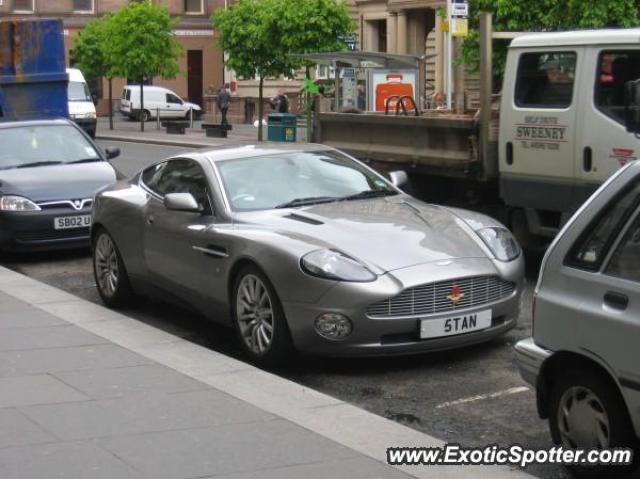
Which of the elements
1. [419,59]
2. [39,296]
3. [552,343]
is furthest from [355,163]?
[419,59]

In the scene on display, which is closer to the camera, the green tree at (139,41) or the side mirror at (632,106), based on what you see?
the side mirror at (632,106)

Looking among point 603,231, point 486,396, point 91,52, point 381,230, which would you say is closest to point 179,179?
point 381,230

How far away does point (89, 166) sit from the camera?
1383cm

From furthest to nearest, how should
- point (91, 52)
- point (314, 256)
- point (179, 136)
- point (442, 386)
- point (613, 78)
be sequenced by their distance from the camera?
point (91, 52)
point (179, 136)
point (613, 78)
point (314, 256)
point (442, 386)

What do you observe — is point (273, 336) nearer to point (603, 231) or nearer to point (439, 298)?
point (439, 298)

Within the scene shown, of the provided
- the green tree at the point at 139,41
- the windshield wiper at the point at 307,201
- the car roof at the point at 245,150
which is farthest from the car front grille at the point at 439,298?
the green tree at the point at 139,41

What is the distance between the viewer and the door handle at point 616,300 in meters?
5.07

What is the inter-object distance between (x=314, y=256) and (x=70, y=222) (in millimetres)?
5987

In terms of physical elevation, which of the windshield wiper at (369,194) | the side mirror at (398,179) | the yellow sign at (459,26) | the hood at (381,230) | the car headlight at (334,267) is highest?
the yellow sign at (459,26)

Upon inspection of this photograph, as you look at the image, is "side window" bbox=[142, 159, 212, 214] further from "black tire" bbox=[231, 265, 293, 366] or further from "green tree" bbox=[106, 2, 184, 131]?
"green tree" bbox=[106, 2, 184, 131]

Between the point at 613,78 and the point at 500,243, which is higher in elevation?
the point at 613,78

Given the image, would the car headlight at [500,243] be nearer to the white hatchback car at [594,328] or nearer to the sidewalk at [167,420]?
the sidewalk at [167,420]

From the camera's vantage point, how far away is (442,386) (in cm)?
748

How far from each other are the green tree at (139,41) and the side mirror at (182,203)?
3955cm
